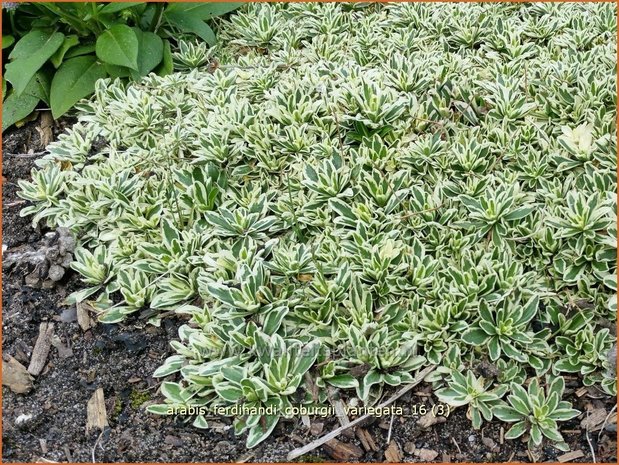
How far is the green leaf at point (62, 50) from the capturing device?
4191mm

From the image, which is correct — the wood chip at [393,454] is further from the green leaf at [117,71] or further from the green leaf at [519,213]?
the green leaf at [117,71]

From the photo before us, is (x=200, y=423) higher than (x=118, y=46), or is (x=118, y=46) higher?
(x=118, y=46)

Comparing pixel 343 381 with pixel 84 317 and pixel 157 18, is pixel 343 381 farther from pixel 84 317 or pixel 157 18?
pixel 157 18

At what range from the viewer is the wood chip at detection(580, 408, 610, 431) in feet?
9.13

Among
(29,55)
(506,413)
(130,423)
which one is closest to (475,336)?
(506,413)

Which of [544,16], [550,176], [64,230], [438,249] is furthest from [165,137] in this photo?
[544,16]

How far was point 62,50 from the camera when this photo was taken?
13.8ft

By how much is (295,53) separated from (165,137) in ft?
3.24

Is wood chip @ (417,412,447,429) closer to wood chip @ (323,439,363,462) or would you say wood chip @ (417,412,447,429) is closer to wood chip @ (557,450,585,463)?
wood chip @ (323,439,363,462)

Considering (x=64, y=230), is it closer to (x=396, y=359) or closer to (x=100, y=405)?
(x=100, y=405)

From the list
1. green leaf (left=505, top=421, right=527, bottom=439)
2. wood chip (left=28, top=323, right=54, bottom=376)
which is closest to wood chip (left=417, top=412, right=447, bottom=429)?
green leaf (left=505, top=421, right=527, bottom=439)

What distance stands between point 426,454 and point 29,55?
3084 millimetres

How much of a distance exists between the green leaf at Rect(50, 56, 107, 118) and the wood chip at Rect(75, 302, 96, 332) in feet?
4.40

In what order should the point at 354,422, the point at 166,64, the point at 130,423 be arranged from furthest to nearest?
the point at 166,64
the point at 130,423
the point at 354,422
